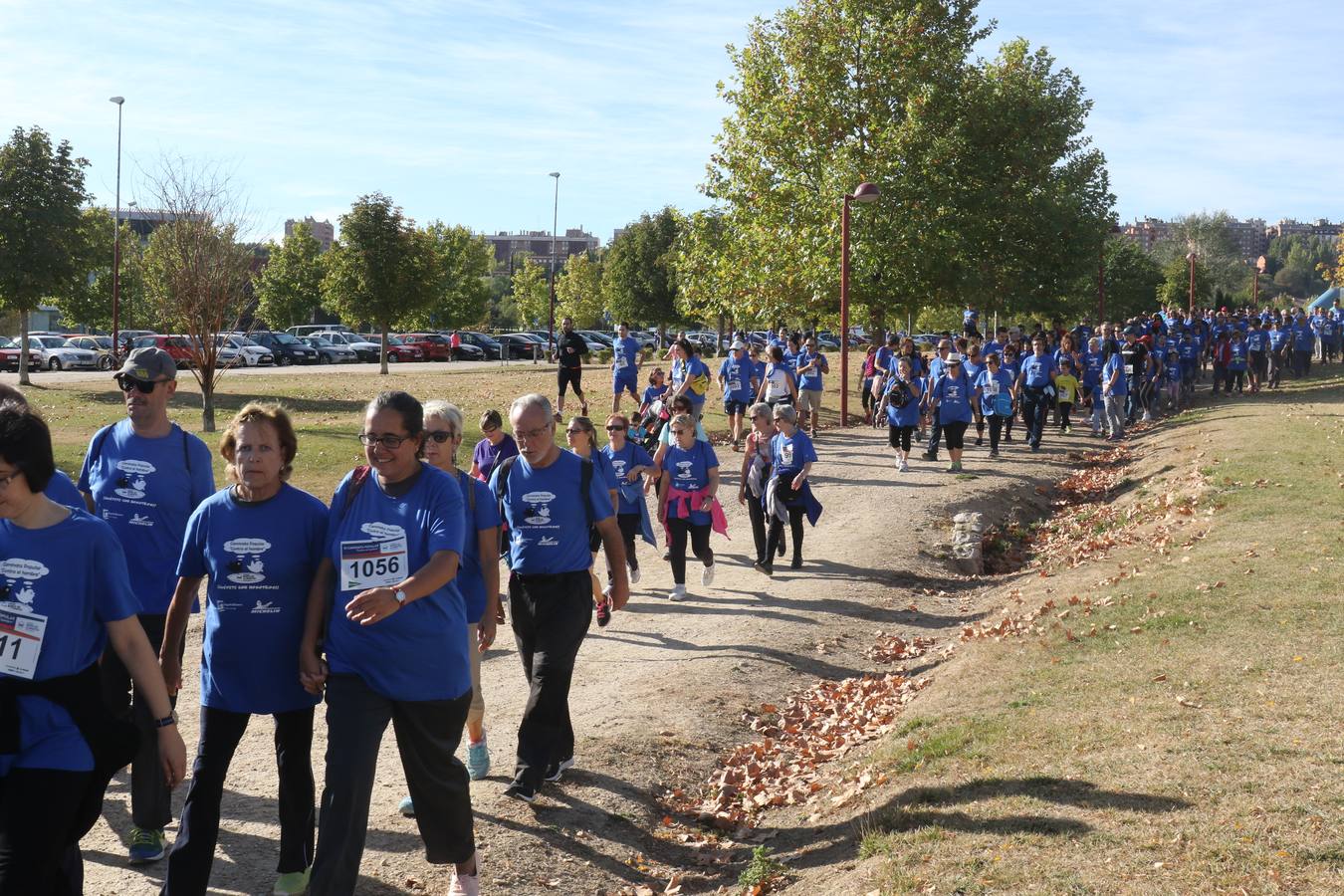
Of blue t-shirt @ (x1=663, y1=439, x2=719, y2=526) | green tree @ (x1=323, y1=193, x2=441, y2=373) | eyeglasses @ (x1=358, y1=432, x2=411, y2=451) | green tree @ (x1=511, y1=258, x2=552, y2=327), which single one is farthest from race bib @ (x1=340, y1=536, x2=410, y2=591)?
green tree @ (x1=511, y1=258, x2=552, y2=327)

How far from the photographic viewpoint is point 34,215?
3766cm

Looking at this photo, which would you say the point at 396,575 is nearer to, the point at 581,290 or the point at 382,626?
the point at 382,626

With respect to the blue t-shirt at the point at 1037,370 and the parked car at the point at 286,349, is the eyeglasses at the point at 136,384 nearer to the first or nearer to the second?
the blue t-shirt at the point at 1037,370

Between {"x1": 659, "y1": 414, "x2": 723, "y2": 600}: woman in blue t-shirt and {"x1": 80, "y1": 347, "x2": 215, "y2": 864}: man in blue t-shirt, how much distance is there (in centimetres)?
610

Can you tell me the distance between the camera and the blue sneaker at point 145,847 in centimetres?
530

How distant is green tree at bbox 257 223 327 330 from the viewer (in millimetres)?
76506

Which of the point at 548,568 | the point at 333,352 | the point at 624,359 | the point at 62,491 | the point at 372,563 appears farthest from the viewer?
the point at 333,352

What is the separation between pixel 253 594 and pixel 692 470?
7106 mm

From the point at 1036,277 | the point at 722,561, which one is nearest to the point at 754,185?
the point at 1036,277

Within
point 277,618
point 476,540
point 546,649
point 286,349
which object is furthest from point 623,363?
point 286,349

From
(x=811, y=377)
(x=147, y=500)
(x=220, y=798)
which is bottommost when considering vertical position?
(x=220, y=798)

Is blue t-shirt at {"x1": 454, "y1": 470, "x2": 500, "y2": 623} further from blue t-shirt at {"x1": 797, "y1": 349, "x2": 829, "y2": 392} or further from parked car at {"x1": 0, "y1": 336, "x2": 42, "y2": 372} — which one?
parked car at {"x1": 0, "y1": 336, "x2": 42, "y2": 372}

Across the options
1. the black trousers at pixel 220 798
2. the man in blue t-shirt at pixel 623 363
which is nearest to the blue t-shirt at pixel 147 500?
the black trousers at pixel 220 798

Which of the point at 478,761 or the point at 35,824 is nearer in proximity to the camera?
the point at 35,824
